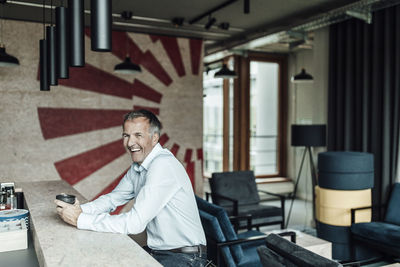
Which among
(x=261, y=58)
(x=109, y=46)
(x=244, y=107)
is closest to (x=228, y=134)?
(x=244, y=107)

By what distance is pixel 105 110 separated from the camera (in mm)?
5750

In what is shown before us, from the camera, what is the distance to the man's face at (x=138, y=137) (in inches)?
83.4

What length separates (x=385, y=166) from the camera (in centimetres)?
502

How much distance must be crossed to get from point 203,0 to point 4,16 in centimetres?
269

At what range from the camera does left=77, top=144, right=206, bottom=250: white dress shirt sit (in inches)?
72.4

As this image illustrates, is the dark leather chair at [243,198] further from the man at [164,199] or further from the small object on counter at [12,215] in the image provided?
the small object on counter at [12,215]

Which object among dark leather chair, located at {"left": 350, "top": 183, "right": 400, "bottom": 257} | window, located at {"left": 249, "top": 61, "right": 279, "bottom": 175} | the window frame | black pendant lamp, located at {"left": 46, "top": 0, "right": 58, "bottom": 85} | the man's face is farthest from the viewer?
window, located at {"left": 249, "top": 61, "right": 279, "bottom": 175}

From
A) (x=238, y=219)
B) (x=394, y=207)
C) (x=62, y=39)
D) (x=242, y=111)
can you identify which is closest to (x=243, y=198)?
(x=238, y=219)

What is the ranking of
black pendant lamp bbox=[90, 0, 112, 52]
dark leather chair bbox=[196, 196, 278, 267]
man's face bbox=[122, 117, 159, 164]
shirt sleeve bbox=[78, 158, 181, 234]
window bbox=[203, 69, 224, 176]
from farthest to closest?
window bbox=[203, 69, 224, 176] < dark leather chair bbox=[196, 196, 278, 267] < man's face bbox=[122, 117, 159, 164] < shirt sleeve bbox=[78, 158, 181, 234] < black pendant lamp bbox=[90, 0, 112, 52]

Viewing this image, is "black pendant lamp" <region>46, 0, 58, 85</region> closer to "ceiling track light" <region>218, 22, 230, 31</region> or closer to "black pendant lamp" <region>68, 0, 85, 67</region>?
"black pendant lamp" <region>68, 0, 85, 67</region>

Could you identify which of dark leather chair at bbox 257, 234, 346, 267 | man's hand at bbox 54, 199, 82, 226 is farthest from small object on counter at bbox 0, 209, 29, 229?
dark leather chair at bbox 257, 234, 346, 267

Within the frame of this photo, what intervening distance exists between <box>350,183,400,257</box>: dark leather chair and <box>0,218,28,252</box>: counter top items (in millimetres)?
3548

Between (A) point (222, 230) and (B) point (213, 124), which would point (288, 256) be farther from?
(B) point (213, 124)

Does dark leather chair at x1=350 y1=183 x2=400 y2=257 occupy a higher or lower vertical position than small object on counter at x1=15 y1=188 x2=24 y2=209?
lower
